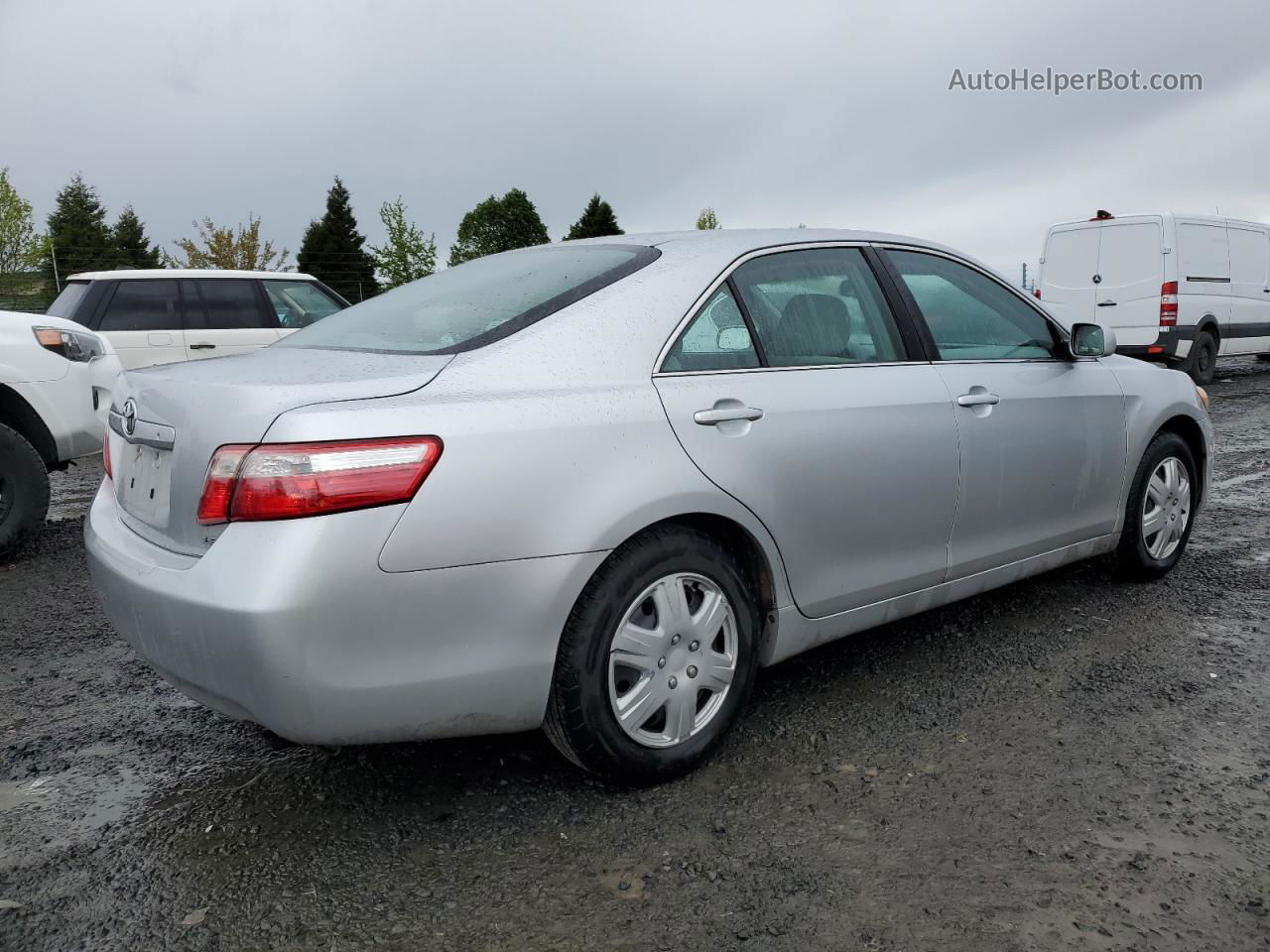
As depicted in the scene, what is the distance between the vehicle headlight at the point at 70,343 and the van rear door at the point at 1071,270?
38.6 ft

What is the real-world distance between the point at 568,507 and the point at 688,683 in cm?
63

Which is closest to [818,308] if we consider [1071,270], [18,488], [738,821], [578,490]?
[578,490]

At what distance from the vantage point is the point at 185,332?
33.7ft

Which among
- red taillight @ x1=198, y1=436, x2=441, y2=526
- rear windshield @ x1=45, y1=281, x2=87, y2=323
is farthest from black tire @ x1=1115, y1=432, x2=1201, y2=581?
rear windshield @ x1=45, y1=281, x2=87, y2=323

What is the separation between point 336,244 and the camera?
4753 centimetres

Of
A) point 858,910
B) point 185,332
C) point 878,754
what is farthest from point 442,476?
point 185,332

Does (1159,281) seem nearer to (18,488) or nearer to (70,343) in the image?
(70,343)

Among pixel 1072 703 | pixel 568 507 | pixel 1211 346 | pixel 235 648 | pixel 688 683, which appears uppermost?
pixel 568 507

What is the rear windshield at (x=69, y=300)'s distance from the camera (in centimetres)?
991

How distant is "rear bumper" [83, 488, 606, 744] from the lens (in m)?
2.34

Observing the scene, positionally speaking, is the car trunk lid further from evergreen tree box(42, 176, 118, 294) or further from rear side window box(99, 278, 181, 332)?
evergreen tree box(42, 176, 118, 294)

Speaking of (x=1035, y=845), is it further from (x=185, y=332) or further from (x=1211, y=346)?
(x=1211, y=346)

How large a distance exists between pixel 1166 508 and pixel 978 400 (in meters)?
1.56

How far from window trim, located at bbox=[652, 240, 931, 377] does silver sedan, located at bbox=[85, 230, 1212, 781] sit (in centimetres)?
1
